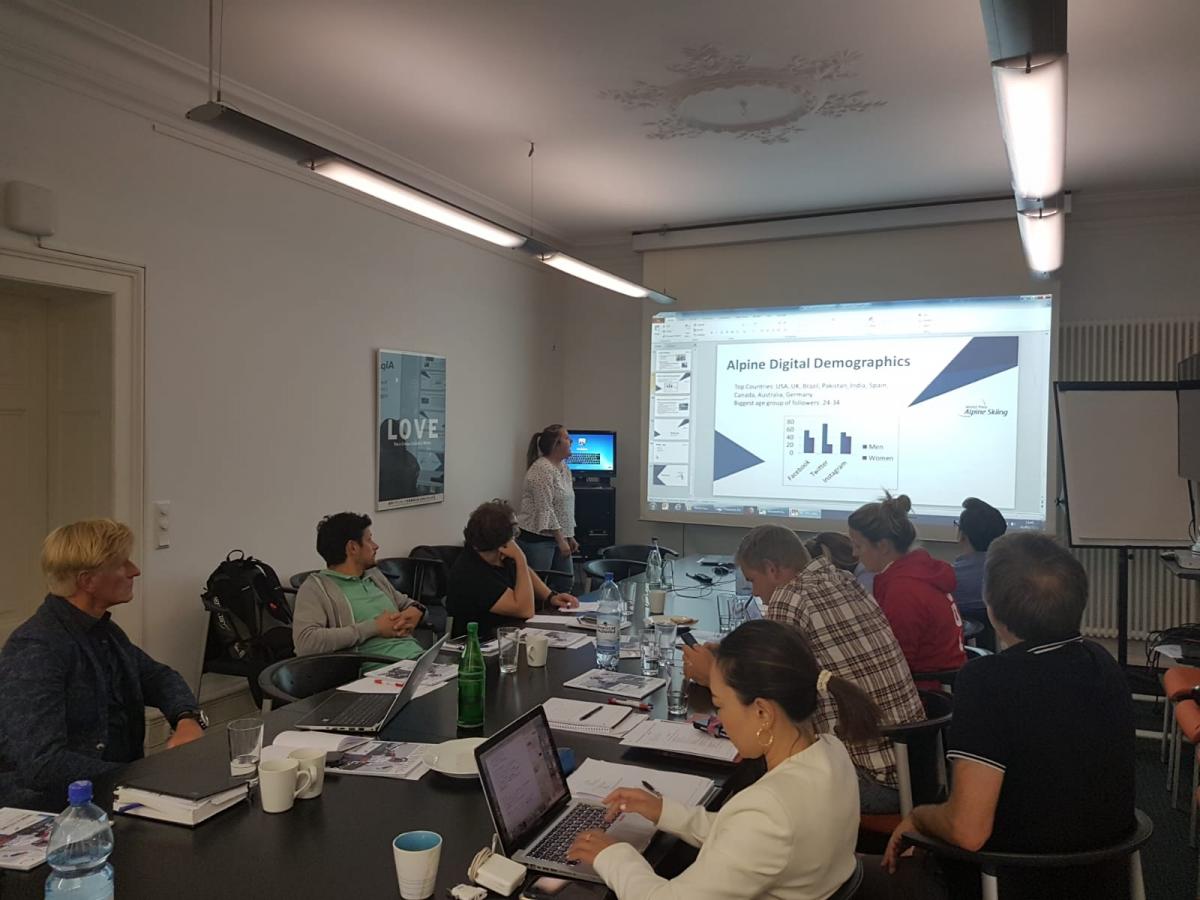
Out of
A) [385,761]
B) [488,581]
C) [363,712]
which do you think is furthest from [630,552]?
[385,761]

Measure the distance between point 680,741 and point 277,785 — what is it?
927mm

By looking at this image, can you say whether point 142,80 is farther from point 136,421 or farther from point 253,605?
point 253,605

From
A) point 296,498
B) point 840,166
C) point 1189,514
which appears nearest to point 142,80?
point 296,498

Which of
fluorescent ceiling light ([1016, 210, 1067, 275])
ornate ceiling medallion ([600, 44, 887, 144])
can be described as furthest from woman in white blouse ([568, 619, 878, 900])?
fluorescent ceiling light ([1016, 210, 1067, 275])

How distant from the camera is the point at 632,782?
185cm

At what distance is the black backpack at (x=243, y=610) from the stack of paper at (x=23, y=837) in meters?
2.28

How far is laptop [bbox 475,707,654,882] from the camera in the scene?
149 centimetres

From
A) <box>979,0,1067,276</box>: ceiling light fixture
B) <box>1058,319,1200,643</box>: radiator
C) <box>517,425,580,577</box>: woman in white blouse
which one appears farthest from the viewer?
<box>517,425,580,577</box>: woman in white blouse

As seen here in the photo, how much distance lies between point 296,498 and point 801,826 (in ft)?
13.5

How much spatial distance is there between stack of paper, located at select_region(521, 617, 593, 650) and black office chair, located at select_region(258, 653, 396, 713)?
21.1 inches

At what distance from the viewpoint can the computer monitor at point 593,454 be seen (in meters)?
7.20

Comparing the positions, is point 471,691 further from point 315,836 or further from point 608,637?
→ point 608,637

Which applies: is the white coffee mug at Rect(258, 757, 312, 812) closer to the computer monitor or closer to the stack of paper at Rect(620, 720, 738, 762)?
the stack of paper at Rect(620, 720, 738, 762)

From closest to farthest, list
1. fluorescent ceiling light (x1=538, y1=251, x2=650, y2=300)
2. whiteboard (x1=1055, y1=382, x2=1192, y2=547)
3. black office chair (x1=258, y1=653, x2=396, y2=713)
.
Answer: black office chair (x1=258, y1=653, x2=396, y2=713)
fluorescent ceiling light (x1=538, y1=251, x2=650, y2=300)
whiteboard (x1=1055, y1=382, x2=1192, y2=547)
